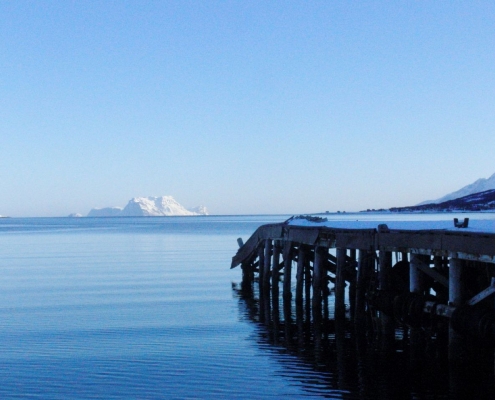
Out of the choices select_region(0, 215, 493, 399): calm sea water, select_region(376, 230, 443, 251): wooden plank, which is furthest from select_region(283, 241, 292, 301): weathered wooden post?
select_region(376, 230, 443, 251): wooden plank

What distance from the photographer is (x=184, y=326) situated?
856 inches

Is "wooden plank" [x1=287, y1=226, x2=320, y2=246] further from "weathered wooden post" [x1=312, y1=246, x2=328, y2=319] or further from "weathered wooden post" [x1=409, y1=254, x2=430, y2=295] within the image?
"weathered wooden post" [x1=409, y1=254, x2=430, y2=295]

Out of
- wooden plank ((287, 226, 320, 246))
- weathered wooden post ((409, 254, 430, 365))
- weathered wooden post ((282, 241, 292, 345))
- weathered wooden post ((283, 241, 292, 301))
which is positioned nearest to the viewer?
weathered wooden post ((409, 254, 430, 365))

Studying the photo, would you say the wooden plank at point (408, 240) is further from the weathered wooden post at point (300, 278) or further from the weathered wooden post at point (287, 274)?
the weathered wooden post at point (300, 278)

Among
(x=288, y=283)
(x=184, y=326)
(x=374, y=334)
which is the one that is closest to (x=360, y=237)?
(x=374, y=334)

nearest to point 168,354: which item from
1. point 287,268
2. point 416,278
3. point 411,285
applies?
point 411,285

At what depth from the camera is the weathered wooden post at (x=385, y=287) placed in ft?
60.3

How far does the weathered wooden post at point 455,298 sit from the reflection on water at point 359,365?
381mm

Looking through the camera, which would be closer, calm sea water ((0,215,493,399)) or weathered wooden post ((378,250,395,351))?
calm sea water ((0,215,493,399))

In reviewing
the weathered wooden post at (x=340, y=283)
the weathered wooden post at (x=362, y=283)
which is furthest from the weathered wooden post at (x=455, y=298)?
the weathered wooden post at (x=340, y=283)

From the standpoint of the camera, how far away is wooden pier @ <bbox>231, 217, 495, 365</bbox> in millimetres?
14297

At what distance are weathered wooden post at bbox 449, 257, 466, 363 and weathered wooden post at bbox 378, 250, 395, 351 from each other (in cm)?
262

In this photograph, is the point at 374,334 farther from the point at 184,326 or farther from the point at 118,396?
the point at 118,396

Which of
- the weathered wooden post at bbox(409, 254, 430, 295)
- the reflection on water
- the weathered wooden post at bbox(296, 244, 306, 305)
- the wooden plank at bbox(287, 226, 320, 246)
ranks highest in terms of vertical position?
the wooden plank at bbox(287, 226, 320, 246)
